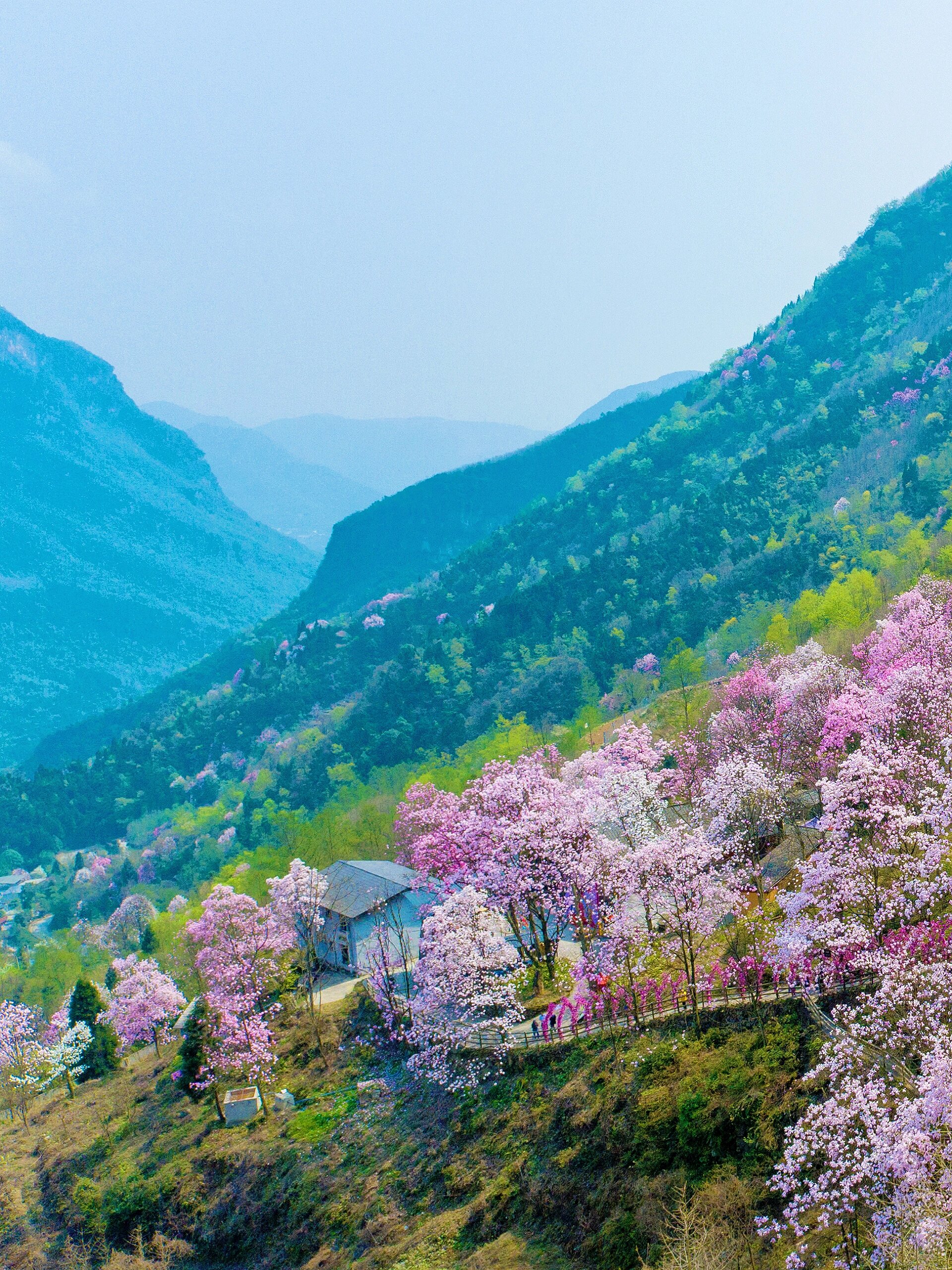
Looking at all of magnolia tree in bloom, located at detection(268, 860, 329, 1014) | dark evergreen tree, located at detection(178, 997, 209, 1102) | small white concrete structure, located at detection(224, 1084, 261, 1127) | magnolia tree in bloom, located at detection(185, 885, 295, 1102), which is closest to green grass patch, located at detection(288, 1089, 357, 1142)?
magnolia tree in bloom, located at detection(185, 885, 295, 1102)

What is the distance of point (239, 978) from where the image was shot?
3962cm

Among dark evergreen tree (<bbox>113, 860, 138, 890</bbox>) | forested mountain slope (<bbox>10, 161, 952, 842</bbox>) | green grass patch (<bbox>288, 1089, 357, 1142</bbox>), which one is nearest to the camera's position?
green grass patch (<bbox>288, 1089, 357, 1142</bbox>)

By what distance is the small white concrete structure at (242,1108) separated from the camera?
3650cm

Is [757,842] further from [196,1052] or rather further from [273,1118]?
[196,1052]

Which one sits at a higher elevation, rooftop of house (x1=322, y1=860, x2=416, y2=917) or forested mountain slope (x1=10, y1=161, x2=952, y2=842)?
forested mountain slope (x1=10, y1=161, x2=952, y2=842)

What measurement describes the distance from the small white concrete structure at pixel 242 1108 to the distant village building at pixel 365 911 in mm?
6848

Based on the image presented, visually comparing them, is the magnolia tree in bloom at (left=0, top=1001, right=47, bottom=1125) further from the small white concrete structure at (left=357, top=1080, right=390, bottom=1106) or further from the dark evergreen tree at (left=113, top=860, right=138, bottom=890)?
the dark evergreen tree at (left=113, top=860, right=138, bottom=890)

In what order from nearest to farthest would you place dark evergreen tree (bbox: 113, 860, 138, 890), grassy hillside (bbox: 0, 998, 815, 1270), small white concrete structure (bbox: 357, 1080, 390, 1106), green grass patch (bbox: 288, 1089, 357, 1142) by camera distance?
grassy hillside (bbox: 0, 998, 815, 1270) < green grass patch (bbox: 288, 1089, 357, 1142) < small white concrete structure (bbox: 357, 1080, 390, 1106) < dark evergreen tree (bbox: 113, 860, 138, 890)

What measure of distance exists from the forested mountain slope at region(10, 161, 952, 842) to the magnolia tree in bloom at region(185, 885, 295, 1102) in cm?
4976

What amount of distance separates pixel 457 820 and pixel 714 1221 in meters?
20.7

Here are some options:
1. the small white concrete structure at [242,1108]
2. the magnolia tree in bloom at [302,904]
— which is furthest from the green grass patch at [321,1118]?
the magnolia tree in bloom at [302,904]

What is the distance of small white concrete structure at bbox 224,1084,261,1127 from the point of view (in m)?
36.5

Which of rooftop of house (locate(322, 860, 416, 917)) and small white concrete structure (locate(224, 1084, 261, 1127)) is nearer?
small white concrete structure (locate(224, 1084, 261, 1127))

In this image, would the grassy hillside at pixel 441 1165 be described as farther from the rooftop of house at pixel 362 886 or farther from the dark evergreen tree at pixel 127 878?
the dark evergreen tree at pixel 127 878
